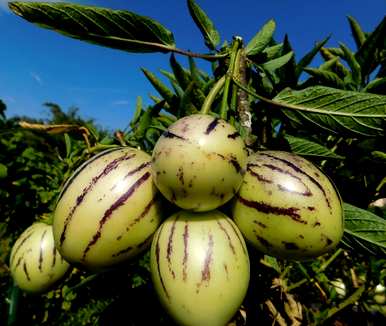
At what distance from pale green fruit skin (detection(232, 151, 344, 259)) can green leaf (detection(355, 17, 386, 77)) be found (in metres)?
0.51

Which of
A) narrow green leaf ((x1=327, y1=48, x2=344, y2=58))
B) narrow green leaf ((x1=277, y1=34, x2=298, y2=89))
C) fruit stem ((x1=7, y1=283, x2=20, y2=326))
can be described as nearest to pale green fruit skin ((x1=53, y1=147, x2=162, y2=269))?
narrow green leaf ((x1=277, y1=34, x2=298, y2=89))

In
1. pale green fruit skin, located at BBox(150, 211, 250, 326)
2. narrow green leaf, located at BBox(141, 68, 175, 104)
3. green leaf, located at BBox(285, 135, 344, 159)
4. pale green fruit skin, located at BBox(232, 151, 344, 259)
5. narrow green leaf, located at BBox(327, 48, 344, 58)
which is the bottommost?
pale green fruit skin, located at BBox(150, 211, 250, 326)

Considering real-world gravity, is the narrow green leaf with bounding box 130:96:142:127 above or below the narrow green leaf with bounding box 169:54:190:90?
below

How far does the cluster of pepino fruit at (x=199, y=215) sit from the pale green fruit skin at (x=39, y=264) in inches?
21.3

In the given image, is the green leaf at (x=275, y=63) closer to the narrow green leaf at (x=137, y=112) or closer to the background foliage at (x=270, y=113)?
the background foliage at (x=270, y=113)

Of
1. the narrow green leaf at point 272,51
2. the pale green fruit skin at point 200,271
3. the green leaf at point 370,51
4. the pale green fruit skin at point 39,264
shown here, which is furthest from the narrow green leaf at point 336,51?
the pale green fruit skin at point 39,264

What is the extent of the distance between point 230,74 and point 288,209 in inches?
11.3

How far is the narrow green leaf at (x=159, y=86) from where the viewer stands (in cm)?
104

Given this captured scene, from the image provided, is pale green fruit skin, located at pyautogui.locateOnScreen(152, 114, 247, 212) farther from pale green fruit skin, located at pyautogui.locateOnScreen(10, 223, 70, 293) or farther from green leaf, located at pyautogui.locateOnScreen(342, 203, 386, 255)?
pale green fruit skin, located at pyautogui.locateOnScreen(10, 223, 70, 293)

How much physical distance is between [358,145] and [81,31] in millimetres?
744

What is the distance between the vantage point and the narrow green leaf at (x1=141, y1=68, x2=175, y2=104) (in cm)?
104

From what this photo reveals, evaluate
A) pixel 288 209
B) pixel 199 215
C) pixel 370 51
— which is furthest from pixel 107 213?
pixel 370 51

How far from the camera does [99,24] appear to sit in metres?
0.75

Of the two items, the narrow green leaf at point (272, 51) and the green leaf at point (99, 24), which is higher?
the green leaf at point (99, 24)
